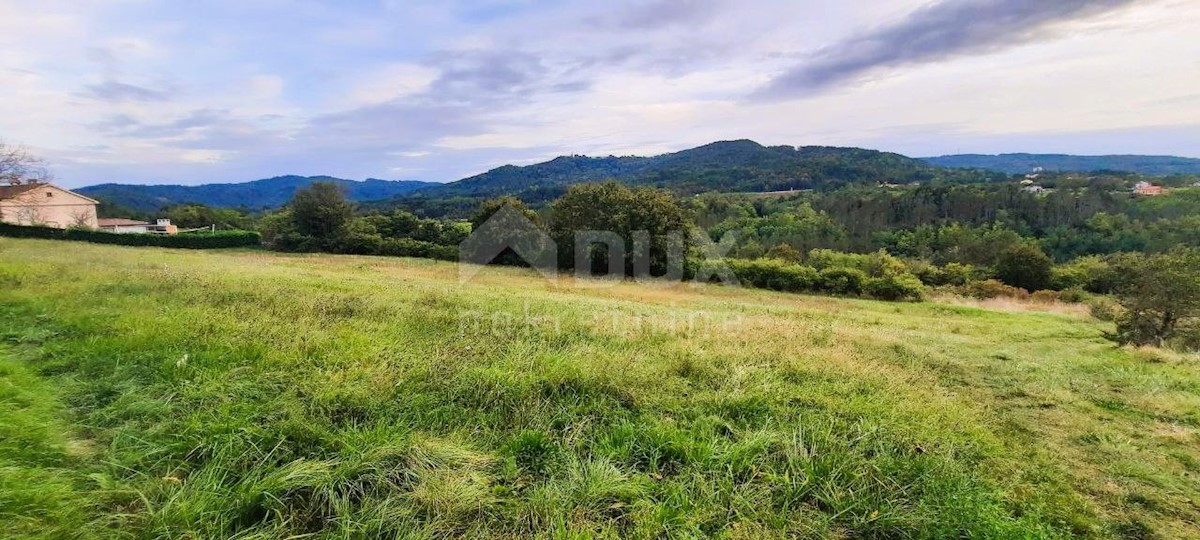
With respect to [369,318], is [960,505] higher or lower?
lower

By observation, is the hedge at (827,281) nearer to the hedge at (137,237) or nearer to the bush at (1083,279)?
the bush at (1083,279)

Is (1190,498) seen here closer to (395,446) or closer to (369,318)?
(395,446)

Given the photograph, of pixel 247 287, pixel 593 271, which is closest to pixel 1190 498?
pixel 247 287

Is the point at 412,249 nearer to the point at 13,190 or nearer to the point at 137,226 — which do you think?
the point at 13,190

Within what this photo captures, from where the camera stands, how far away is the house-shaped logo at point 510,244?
3453cm

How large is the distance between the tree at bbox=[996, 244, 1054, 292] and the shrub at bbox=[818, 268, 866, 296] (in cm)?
1533

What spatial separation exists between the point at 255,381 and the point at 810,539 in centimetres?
493

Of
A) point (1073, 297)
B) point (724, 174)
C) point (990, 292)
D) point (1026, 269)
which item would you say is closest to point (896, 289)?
point (990, 292)

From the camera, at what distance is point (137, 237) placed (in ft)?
112

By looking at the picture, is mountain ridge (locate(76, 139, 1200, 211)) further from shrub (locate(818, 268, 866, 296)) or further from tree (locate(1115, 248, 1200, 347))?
tree (locate(1115, 248, 1200, 347))

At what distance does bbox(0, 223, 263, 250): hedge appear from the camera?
101 feet

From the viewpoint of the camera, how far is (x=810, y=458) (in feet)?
13.6

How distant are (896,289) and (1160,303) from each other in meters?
13.4

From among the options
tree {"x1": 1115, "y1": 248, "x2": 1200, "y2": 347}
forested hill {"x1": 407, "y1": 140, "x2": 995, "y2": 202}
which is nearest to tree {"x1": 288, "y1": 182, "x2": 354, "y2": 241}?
tree {"x1": 1115, "y1": 248, "x2": 1200, "y2": 347}
